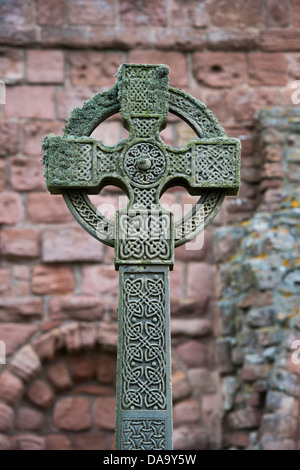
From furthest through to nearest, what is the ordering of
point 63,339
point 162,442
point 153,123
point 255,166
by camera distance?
point 255,166, point 63,339, point 153,123, point 162,442

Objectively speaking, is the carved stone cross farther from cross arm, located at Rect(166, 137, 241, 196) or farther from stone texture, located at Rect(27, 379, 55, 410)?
stone texture, located at Rect(27, 379, 55, 410)

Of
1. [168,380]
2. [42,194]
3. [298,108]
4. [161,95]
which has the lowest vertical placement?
[168,380]

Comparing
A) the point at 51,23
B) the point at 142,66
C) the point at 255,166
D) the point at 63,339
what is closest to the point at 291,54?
the point at 255,166

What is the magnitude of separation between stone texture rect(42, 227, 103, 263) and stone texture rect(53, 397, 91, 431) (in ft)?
3.17

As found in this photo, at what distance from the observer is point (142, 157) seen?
3.53m

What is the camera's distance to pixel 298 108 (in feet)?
20.3

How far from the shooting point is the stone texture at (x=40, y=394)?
590 centimetres

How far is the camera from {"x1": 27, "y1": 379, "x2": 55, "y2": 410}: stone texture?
19.4 feet

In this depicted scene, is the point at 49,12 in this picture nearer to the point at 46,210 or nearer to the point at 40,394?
the point at 46,210

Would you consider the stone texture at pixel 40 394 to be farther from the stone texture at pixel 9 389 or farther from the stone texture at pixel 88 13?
the stone texture at pixel 88 13

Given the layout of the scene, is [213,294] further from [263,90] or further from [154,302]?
[154,302]

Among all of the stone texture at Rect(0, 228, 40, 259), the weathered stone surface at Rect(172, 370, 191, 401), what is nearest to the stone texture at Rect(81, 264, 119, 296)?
the stone texture at Rect(0, 228, 40, 259)

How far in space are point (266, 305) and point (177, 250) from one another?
99 cm

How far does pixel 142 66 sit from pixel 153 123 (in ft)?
0.79
